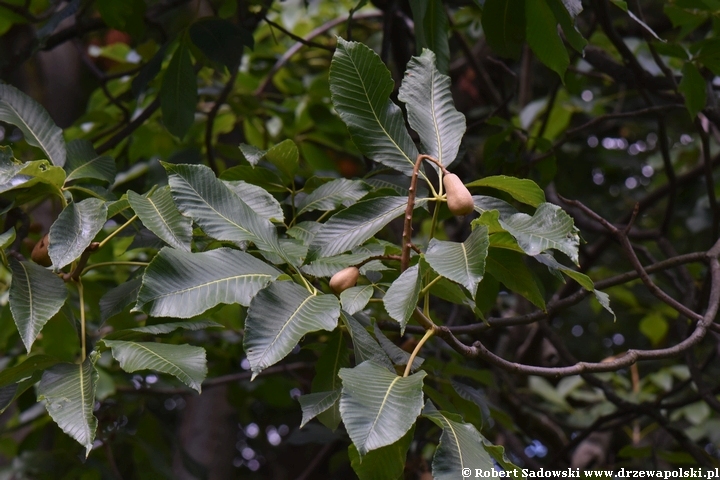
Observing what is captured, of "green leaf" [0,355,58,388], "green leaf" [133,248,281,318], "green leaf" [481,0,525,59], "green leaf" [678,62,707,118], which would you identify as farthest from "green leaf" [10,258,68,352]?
"green leaf" [678,62,707,118]

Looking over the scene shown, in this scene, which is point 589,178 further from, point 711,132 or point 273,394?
point 273,394

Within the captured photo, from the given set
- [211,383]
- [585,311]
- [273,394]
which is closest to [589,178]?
[585,311]

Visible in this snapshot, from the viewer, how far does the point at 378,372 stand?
0.69m

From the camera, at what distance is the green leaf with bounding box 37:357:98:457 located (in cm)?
67

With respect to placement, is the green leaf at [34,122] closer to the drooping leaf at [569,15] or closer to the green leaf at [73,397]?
the green leaf at [73,397]

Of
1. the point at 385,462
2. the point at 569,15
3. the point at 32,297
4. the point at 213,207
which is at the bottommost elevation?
the point at 385,462

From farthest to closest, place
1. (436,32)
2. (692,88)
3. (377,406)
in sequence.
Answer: (692,88) → (436,32) → (377,406)

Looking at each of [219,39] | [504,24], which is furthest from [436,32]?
[219,39]

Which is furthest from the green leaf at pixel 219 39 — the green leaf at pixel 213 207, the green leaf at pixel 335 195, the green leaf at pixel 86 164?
the green leaf at pixel 213 207

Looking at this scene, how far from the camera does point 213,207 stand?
0.77 meters

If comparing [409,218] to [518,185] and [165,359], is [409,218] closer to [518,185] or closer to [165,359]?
[518,185]

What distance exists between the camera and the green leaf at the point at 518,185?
78cm

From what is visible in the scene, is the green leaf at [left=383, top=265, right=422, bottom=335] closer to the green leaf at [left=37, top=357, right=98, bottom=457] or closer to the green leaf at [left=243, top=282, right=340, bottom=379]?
the green leaf at [left=243, top=282, right=340, bottom=379]

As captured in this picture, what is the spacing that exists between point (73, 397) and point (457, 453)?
15.3 inches
